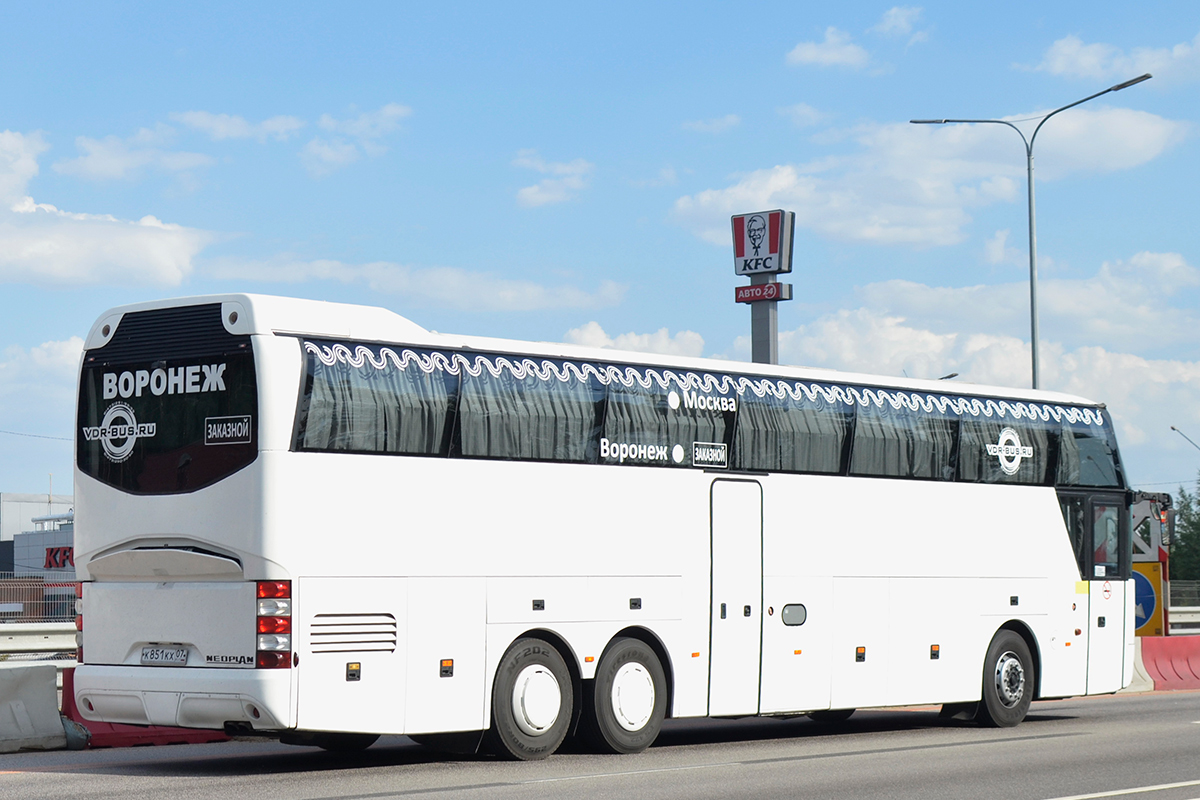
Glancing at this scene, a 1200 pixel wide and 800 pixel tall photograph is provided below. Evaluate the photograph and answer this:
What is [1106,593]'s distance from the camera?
19.8 m

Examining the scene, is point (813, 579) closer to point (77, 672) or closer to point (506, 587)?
point (506, 587)

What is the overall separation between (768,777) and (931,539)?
5727 mm

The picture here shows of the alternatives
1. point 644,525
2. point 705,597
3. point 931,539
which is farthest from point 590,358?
point 931,539

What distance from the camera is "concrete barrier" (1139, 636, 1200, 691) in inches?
1027

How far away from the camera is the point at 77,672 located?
13258mm

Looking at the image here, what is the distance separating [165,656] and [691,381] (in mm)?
5749

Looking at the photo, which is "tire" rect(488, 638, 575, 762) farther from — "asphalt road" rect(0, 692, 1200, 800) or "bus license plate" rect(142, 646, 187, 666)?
"bus license plate" rect(142, 646, 187, 666)

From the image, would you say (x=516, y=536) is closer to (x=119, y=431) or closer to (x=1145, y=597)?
(x=119, y=431)

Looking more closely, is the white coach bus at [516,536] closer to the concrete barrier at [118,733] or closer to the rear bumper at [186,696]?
the rear bumper at [186,696]

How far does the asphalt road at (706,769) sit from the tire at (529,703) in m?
0.20

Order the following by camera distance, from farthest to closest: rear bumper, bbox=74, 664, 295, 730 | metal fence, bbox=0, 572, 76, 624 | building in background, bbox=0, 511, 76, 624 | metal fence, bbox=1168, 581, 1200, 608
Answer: metal fence, bbox=1168, 581, 1200, 608 → building in background, bbox=0, 511, 76, 624 → metal fence, bbox=0, 572, 76, 624 → rear bumper, bbox=74, 664, 295, 730

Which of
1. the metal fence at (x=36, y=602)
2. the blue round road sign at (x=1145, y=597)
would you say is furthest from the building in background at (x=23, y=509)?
the blue round road sign at (x=1145, y=597)

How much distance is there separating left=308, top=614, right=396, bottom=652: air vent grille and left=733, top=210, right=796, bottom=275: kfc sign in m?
27.8

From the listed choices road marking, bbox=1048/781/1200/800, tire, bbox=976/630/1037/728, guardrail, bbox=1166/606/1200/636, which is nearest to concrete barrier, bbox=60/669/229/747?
road marking, bbox=1048/781/1200/800
